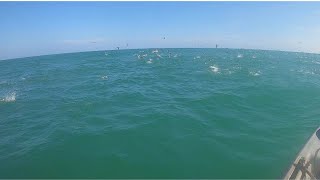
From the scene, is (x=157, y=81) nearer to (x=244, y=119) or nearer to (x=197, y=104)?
(x=197, y=104)

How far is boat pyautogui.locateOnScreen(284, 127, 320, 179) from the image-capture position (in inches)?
309

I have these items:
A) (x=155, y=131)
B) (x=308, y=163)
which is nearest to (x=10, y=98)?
(x=155, y=131)

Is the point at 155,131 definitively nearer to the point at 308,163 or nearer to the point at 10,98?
the point at 308,163

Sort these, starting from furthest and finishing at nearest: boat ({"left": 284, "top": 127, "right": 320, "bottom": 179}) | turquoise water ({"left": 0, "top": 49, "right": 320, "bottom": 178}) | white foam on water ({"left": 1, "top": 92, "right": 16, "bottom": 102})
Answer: white foam on water ({"left": 1, "top": 92, "right": 16, "bottom": 102}) < turquoise water ({"left": 0, "top": 49, "right": 320, "bottom": 178}) < boat ({"left": 284, "top": 127, "right": 320, "bottom": 179})

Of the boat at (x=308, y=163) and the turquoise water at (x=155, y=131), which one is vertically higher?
the boat at (x=308, y=163)

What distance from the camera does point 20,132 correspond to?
14.8 meters

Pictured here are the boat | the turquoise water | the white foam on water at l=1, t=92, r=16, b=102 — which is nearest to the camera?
the boat

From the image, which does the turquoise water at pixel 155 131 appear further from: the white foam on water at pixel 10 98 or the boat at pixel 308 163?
the boat at pixel 308 163

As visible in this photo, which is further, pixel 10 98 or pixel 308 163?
pixel 10 98

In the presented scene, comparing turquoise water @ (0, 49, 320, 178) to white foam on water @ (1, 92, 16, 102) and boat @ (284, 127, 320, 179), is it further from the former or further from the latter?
boat @ (284, 127, 320, 179)

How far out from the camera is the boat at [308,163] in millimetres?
7857

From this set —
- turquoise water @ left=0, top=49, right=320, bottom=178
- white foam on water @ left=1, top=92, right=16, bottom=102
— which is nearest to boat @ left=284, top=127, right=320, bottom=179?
turquoise water @ left=0, top=49, right=320, bottom=178

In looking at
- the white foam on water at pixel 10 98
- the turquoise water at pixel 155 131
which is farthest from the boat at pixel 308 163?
the white foam on water at pixel 10 98

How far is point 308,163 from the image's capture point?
7934 millimetres
